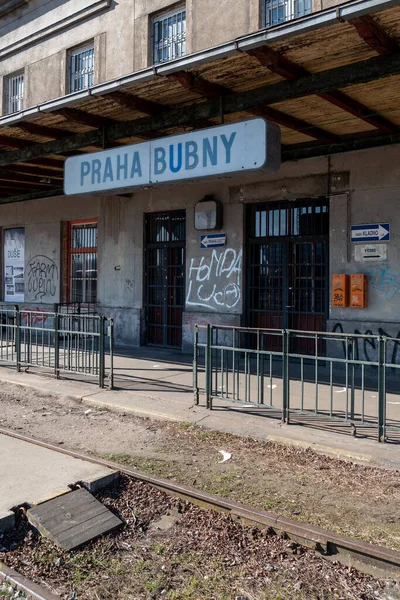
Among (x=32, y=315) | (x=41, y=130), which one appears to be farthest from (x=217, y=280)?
(x=41, y=130)

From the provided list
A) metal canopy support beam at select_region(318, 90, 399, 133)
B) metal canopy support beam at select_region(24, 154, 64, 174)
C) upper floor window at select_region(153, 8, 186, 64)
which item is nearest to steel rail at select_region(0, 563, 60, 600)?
metal canopy support beam at select_region(318, 90, 399, 133)

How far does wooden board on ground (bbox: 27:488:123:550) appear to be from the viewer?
13.0ft

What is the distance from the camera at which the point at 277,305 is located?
11.8 metres

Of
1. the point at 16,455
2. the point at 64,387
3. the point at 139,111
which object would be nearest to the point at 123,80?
the point at 139,111

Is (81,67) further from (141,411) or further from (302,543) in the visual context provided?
(302,543)

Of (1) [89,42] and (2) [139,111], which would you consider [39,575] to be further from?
(1) [89,42]

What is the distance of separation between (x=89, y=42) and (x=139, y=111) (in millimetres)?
6982

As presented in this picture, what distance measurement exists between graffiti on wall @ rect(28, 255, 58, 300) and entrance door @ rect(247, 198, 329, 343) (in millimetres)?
6922

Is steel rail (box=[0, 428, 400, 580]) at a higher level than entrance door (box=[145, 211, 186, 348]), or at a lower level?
lower

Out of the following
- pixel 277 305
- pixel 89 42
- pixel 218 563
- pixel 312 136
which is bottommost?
pixel 218 563

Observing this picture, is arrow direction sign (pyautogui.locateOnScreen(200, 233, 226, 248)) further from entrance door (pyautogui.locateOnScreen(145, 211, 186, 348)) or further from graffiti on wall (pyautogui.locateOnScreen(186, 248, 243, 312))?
entrance door (pyautogui.locateOnScreen(145, 211, 186, 348))

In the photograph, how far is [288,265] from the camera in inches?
457

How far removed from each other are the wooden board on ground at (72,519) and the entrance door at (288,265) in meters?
7.62

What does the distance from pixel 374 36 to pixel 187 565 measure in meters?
6.07
